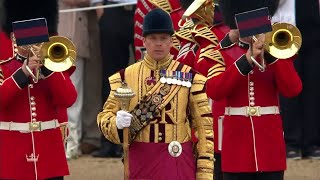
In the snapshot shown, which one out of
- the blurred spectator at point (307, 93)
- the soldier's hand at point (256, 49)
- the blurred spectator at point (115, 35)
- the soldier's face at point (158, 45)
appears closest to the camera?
the soldier's face at point (158, 45)

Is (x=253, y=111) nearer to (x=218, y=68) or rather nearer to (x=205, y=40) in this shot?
(x=218, y=68)

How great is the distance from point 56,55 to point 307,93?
173 inches

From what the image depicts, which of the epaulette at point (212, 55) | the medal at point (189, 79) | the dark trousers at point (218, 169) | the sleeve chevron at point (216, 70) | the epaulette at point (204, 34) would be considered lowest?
the dark trousers at point (218, 169)

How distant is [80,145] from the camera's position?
12500mm

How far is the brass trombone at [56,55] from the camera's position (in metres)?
7.86

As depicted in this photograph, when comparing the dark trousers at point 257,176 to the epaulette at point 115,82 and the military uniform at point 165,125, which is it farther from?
the epaulette at point 115,82

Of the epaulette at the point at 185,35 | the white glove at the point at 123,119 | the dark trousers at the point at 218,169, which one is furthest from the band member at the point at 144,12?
the white glove at the point at 123,119

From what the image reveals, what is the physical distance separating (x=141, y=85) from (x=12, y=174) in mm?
1158

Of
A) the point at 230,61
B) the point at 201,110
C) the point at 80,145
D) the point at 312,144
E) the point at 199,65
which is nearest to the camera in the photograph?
the point at 201,110

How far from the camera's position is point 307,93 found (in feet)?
38.5

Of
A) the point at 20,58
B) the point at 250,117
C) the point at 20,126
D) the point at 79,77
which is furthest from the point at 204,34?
the point at 79,77

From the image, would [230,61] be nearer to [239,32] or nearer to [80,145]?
[239,32]

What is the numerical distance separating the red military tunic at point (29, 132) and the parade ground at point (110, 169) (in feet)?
9.40

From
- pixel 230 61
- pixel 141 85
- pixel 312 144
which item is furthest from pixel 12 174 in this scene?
pixel 312 144
